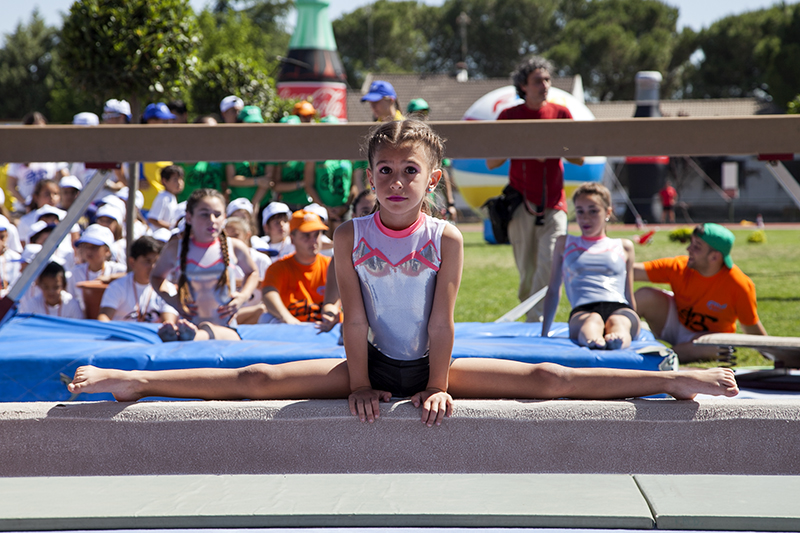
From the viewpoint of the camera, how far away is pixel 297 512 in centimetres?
209

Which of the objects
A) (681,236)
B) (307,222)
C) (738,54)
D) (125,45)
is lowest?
(681,236)

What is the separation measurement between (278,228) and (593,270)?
3053 mm

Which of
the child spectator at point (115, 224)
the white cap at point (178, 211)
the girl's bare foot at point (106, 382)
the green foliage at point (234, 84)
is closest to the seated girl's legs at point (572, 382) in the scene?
the girl's bare foot at point (106, 382)

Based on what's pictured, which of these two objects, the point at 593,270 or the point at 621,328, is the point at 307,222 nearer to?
the point at 593,270

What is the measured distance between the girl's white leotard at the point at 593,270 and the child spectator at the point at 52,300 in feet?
12.2

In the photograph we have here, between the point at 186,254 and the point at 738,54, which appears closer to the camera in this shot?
the point at 186,254

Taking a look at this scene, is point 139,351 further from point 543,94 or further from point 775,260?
point 775,260

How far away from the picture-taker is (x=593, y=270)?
4.61 metres

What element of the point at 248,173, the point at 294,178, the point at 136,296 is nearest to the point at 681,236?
the point at 294,178

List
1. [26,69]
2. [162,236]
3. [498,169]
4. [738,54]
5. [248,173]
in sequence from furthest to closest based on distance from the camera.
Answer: [26,69], [738,54], [498,169], [248,173], [162,236]

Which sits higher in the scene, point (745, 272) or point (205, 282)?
point (205, 282)

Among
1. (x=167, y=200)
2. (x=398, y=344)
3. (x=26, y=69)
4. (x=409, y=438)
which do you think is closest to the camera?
(x=409, y=438)

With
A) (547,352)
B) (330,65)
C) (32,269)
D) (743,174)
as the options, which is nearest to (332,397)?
(547,352)

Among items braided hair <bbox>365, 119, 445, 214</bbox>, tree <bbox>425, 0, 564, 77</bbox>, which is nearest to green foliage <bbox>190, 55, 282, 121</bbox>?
braided hair <bbox>365, 119, 445, 214</bbox>
